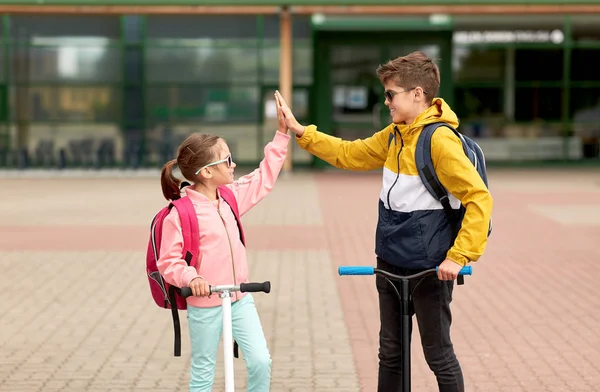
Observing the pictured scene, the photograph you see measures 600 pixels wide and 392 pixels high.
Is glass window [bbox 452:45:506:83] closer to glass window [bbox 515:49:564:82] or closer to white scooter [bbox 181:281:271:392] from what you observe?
glass window [bbox 515:49:564:82]

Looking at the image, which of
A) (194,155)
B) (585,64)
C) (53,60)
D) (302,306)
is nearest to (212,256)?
(194,155)

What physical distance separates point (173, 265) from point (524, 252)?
277 inches

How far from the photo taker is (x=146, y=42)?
2347 centimetres

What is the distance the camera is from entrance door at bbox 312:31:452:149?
23453 millimetres

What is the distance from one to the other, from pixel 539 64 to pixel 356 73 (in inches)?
174

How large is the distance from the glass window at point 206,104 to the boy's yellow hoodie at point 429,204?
63.7ft

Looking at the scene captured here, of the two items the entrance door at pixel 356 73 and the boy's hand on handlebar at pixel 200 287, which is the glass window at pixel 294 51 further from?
the boy's hand on handlebar at pixel 200 287

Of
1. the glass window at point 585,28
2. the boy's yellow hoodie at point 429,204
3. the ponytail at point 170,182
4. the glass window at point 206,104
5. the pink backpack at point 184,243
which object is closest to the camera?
the boy's yellow hoodie at point 429,204

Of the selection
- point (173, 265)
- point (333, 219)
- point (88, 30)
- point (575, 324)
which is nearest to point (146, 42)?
point (88, 30)

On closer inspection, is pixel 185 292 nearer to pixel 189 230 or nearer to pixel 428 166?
pixel 189 230

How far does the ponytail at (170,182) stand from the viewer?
12.9ft

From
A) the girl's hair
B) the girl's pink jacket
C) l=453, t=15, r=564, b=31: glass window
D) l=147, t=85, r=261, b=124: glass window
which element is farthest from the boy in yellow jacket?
l=453, t=15, r=564, b=31: glass window

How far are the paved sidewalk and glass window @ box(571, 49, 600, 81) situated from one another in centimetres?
1024

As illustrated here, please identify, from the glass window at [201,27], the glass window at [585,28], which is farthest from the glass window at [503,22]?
the glass window at [201,27]
